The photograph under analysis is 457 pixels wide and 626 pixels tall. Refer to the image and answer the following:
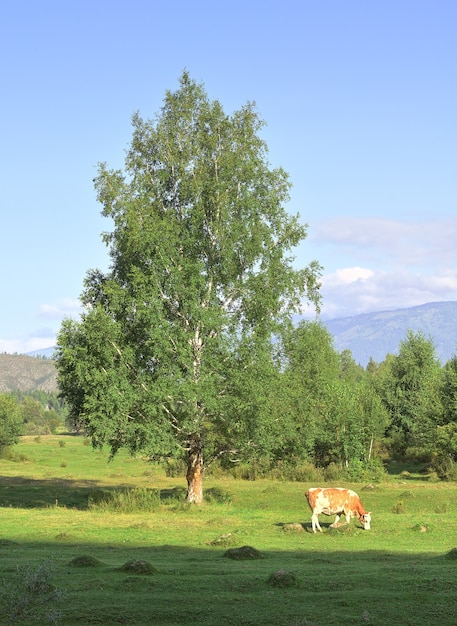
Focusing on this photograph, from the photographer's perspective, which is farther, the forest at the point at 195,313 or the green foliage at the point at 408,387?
the green foliage at the point at 408,387

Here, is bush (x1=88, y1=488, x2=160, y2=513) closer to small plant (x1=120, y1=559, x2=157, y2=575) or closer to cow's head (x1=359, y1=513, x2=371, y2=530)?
cow's head (x1=359, y1=513, x2=371, y2=530)

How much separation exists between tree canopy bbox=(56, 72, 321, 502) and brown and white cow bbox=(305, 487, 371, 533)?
8719 mm

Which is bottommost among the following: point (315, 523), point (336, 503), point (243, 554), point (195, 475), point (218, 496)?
point (218, 496)

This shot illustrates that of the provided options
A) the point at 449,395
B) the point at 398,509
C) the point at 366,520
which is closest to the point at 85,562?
the point at 366,520

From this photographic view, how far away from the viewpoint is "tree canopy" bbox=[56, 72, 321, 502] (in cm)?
3800

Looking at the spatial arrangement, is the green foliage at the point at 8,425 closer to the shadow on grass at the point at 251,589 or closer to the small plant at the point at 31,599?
the shadow on grass at the point at 251,589

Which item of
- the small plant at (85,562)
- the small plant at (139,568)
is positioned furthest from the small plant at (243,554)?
the small plant at (85,562)

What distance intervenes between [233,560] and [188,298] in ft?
61.2

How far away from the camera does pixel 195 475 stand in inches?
1619

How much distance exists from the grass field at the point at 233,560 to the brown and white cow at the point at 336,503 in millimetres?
628

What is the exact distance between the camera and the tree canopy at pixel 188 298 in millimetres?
38000

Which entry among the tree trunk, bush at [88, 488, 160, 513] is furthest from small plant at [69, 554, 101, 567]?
the tree trunk

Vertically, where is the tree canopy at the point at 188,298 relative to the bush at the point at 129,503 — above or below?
above

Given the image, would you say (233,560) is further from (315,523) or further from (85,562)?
(315,523)
